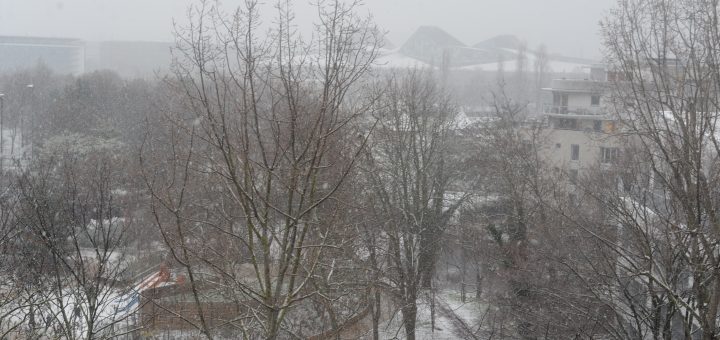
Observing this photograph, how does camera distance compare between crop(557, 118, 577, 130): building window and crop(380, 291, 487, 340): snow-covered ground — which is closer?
crop(380, 291, 487, 340): snow-covered ground

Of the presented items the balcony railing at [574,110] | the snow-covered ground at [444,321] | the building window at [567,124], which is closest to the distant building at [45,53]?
the balcony railing at [574,110]

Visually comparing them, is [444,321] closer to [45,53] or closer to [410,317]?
[410,317]

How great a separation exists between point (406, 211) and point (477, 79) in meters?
52.0

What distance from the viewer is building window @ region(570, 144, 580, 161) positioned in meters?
24.9

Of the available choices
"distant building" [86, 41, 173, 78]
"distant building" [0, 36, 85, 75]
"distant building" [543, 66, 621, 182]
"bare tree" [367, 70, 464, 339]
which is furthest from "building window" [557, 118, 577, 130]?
"distant building" [0, 36, 85, 75]

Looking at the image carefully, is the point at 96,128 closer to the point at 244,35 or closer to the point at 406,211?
the point at 406,211

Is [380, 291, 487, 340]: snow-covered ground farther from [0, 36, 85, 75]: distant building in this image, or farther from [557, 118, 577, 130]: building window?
[0, 36, 85, 75]: distant building

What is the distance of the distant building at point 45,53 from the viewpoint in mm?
59594

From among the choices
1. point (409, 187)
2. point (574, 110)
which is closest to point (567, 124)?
point (574, 110)

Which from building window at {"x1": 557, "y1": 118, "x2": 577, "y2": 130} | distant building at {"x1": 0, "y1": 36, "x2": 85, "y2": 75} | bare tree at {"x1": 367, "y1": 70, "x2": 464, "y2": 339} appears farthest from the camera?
distant building at {"x1": 0, "y1": 36, "x2": 85, "y2": 75}

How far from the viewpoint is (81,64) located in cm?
6488

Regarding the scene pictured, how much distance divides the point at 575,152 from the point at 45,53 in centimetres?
5327

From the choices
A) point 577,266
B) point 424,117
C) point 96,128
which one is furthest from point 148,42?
point 577,266

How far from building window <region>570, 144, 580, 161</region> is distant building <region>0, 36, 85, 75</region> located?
1867 inches
